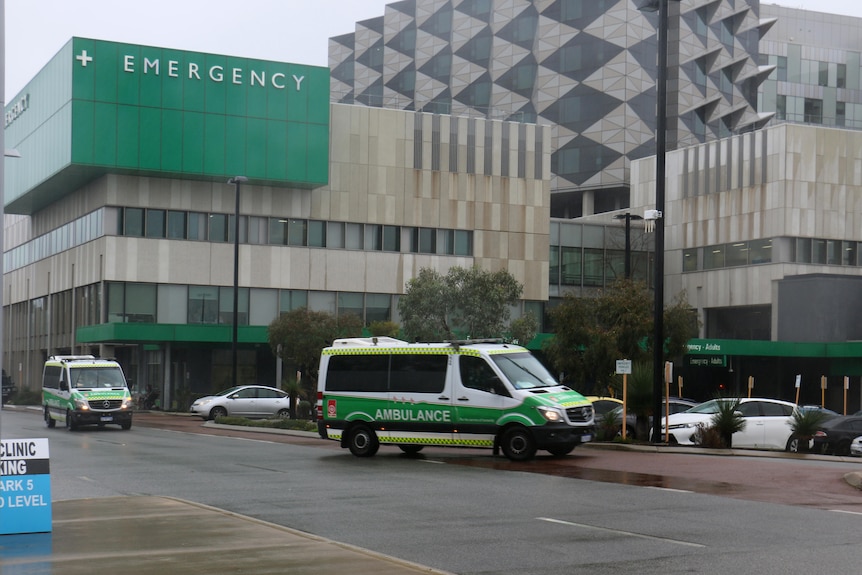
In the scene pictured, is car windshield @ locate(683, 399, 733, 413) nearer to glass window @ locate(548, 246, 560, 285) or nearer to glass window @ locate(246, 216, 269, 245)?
glass window @ locate(246, 216, 269, 245)

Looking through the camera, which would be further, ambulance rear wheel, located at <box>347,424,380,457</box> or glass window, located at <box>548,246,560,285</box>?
glass window, located at <box>548,246,560,285</box>

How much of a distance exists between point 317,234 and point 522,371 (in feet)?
140

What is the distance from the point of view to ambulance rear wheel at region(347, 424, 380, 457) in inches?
953

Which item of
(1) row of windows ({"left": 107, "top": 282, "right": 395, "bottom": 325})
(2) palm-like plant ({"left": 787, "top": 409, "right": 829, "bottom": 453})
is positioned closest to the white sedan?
(2) palm-like plant ({"left": 787, "top": 409, "right": 829, "bottom": 453})

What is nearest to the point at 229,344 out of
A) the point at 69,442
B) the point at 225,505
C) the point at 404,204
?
the point at 404,204

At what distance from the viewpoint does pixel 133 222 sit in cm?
6112

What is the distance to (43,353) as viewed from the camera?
78375 millimetres

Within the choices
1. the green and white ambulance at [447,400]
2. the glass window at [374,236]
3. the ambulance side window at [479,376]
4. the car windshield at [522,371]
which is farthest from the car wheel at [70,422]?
the glass window at [374,236]

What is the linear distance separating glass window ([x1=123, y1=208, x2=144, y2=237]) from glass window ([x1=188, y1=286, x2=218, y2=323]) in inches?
159

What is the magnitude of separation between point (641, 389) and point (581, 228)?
44.8 meters

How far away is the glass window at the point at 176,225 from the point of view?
203ft

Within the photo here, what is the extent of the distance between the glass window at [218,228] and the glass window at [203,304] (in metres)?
2.66

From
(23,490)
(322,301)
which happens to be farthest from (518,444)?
(322,301)

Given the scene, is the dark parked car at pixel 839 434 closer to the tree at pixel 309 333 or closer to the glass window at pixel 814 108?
the tree at pixel 309 333
